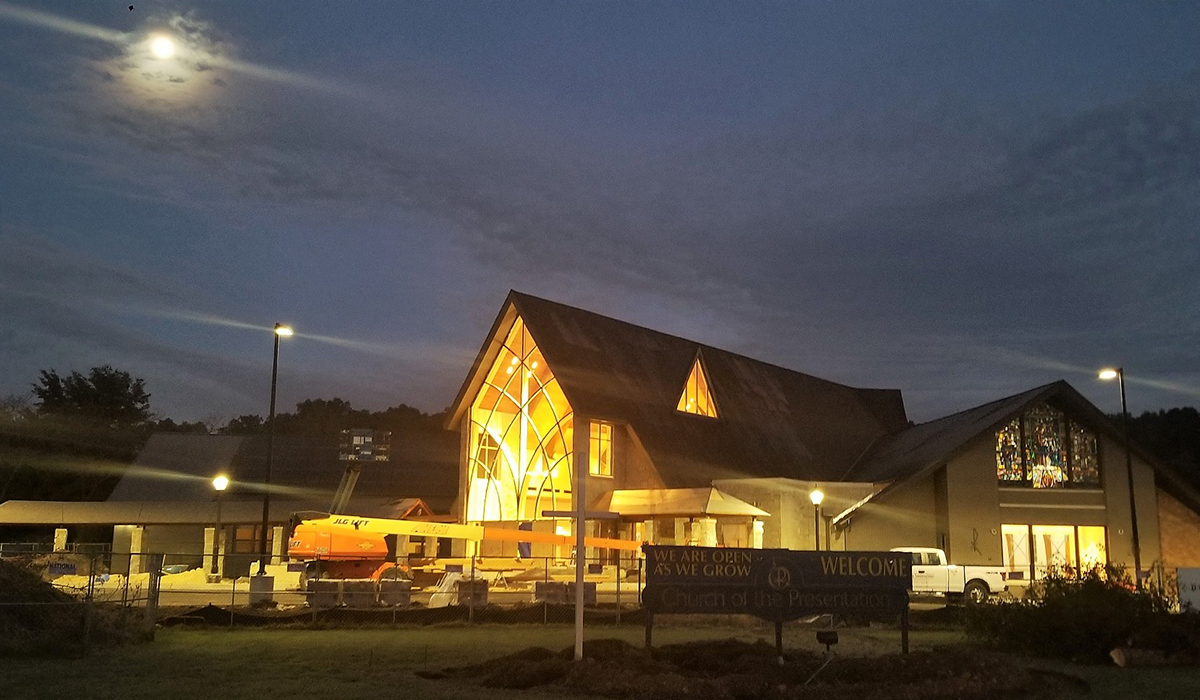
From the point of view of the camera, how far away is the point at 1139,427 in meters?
77.3

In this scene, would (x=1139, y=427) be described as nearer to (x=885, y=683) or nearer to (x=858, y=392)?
(x=858, y=392)

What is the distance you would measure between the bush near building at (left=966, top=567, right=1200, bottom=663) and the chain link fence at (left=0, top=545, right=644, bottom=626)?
685 centimetres

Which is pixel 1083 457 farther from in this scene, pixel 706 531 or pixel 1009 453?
pixel 706 531

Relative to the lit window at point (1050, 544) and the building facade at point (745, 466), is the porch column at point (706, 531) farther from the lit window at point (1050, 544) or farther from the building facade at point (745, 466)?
the lit window at point (1050, 544)

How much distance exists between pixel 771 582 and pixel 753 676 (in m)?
2.11

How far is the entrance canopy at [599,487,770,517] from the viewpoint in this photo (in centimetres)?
3372

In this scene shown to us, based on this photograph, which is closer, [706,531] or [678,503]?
[706,531]

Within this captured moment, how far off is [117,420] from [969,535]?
205 ft

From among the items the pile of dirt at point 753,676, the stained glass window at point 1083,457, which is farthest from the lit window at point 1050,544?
the pile of dirt at point 753,676

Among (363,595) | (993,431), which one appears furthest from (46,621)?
(993,431)

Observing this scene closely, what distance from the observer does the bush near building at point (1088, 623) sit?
1591 cm

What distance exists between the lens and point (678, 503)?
34.9m

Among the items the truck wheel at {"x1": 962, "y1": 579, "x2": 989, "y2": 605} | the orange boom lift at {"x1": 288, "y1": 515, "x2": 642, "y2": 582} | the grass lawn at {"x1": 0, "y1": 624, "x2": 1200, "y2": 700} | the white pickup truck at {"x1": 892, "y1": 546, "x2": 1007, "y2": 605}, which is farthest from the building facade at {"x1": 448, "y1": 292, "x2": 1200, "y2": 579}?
the grass lawn at {"x1": 0, "y1": 624, "x2": 1200, "y2": 700}

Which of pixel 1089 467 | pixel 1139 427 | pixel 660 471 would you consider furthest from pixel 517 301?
pixel 1139 427
